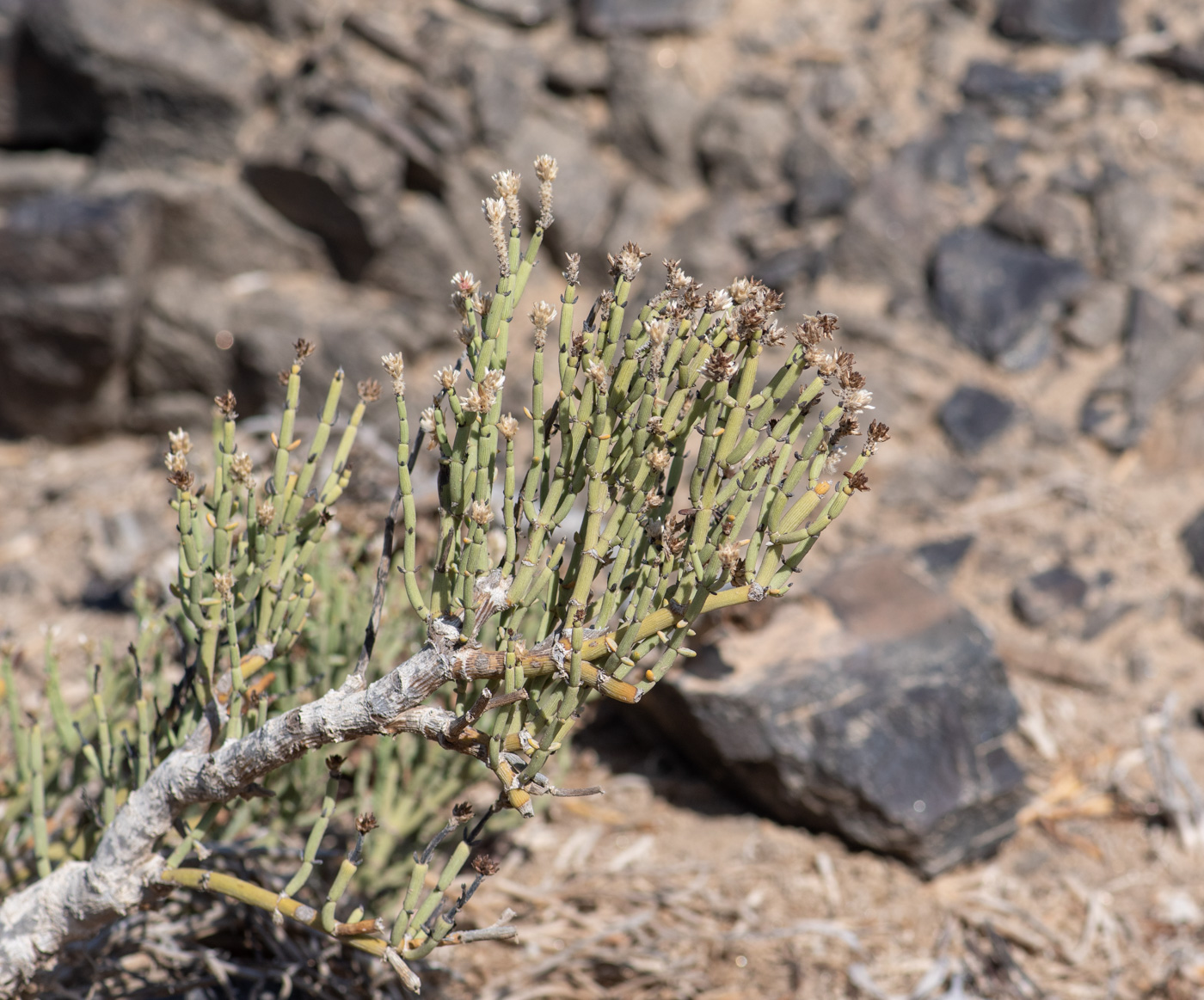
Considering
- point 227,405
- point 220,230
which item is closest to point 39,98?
point 220,230

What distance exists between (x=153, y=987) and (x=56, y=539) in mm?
3643

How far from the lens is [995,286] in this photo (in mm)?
5836

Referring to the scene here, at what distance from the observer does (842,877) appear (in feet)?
11.9

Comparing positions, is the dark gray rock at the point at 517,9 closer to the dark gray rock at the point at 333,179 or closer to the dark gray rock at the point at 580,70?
the dark gray rock at the point at 580,70

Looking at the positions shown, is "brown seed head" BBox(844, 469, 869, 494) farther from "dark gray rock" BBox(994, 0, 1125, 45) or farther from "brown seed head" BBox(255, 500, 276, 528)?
"dark gray rock" BBox(994, 0, 1125, 45)

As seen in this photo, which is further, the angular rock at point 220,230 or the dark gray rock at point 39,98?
the angular rock at point 220,230

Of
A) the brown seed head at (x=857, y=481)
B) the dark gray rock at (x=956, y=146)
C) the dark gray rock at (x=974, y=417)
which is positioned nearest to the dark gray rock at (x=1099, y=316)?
the dark gray rock at (x=974, y=417)

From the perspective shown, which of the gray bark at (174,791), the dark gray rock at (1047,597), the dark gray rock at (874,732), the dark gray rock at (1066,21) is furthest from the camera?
the dark gray rock at (1066,21)

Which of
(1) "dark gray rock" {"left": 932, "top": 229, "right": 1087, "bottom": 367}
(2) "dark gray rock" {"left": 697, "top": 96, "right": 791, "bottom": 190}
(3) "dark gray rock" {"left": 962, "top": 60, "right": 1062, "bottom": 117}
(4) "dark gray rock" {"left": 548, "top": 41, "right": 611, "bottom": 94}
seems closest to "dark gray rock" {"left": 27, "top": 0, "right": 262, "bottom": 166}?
(4) "dark gray rock" {"left": 548, "top": 41, "right": 611, "bottom": 94}

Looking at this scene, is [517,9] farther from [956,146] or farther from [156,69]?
[956,146]

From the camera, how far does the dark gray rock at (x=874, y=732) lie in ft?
11.7

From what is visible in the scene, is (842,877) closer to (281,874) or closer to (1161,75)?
(281,874)

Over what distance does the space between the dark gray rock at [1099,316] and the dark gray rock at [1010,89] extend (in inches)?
53.7

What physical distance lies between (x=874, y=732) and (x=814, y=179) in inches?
157
